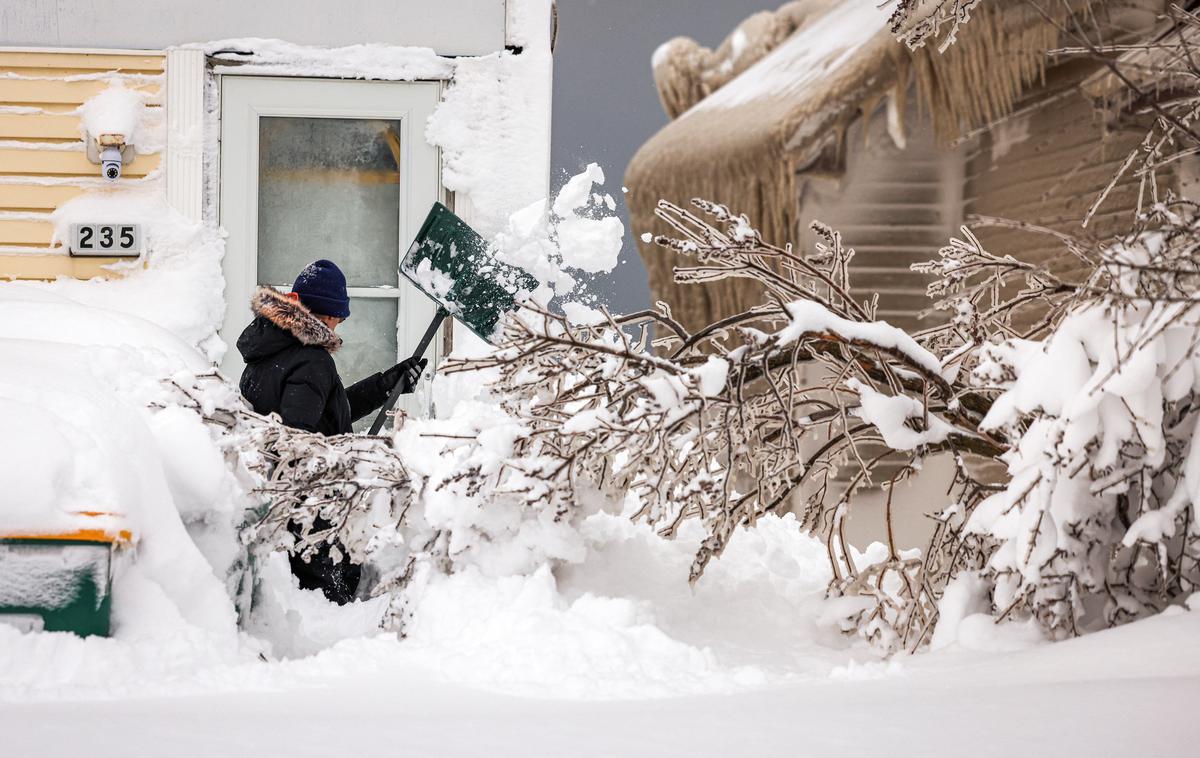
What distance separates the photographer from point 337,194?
5480mm

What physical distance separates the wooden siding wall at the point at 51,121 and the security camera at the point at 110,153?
0.04m

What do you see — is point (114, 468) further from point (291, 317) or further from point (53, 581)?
point (291, 317)

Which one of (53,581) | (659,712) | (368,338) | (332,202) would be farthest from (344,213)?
(659,712)

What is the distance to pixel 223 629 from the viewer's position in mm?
2396

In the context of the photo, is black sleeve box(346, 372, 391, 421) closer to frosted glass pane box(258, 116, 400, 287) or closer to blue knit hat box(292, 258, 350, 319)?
blue knit hat box(292, 258, 350, 319)

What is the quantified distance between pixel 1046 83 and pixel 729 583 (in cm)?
353

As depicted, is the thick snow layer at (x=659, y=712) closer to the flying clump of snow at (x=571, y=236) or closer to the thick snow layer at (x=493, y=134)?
the flying clump of snow at (x=571, y=236)

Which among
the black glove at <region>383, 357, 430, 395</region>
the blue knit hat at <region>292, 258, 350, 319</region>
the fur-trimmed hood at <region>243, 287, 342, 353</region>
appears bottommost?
the black glove at <region>383, 357, 430, 395</region>

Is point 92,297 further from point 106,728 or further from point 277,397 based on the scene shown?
point 106,728

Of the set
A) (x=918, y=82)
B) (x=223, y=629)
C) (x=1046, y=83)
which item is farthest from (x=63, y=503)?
(x=918, y=82)

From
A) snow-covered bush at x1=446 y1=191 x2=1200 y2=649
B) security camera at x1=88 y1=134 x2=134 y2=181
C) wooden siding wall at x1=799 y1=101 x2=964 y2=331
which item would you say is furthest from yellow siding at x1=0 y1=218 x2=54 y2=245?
wooden siding wall at x1=799 y1=101 x2=964 y2=331

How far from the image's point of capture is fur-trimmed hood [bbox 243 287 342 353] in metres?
3.81

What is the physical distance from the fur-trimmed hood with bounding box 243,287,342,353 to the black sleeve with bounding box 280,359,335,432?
11 cm

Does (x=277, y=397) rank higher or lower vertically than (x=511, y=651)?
higher
